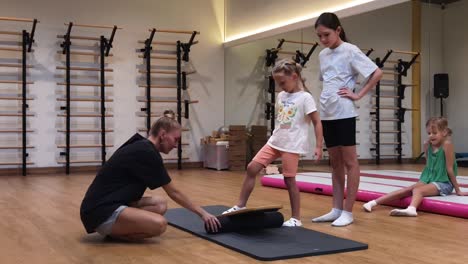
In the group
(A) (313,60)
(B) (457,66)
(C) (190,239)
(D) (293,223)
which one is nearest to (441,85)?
(B) (457,66)

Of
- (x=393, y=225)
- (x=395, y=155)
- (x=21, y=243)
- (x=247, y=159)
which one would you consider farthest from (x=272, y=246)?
(x=247, y=159)

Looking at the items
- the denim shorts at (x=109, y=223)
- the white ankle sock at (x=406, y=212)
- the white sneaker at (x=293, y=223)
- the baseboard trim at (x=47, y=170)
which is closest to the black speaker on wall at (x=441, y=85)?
the white ankle sock at (x=406, y=212)

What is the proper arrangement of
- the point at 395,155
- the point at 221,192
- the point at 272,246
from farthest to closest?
the point at 395,155, the point at 221,192, the point at 272,246

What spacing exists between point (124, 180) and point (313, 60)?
528 centimetres

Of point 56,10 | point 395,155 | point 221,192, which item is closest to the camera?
point 221,192

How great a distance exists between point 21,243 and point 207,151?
599 centimetres

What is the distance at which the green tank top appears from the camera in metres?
3.81

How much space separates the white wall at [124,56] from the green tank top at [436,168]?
17.6 ft

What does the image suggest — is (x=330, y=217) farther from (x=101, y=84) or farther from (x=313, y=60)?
(x=101, y=84)

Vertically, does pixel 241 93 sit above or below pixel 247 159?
above

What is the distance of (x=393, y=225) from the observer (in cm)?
324

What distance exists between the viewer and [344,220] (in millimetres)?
3203

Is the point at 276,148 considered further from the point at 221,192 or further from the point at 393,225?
the point at 221,192

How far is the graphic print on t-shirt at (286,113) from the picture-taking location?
3162 millimetres
